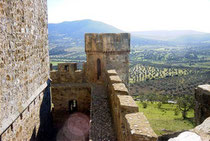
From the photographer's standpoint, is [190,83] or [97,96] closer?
[97,96]

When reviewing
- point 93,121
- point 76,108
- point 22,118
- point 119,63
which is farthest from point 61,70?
point 22,118

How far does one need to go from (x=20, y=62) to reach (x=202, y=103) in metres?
5.08

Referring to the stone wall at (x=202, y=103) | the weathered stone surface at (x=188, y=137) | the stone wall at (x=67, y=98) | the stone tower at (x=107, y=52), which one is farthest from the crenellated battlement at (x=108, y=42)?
the weathered stone surface at (x=188, y=137)

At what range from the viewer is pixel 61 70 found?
13.5 metres

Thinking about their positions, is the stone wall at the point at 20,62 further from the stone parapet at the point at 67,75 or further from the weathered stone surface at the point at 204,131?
the stone parapet at the point at 67,75

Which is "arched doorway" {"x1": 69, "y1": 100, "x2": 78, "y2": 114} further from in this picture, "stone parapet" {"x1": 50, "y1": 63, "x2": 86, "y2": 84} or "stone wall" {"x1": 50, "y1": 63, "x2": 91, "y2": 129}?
"stone parapet" {"x1": 50, "y1": 63, "x2": 86, "y2": 84}

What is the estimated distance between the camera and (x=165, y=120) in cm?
3622

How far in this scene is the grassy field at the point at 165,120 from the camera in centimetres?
3082

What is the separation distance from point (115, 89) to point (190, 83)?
234 ft

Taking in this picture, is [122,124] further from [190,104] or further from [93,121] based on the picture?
[190,104]

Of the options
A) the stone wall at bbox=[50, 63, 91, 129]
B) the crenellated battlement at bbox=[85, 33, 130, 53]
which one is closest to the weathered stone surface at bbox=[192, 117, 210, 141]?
the crenellated battlement at bbox=[85, 33, 130, 53]

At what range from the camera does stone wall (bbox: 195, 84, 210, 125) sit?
6.04 metres

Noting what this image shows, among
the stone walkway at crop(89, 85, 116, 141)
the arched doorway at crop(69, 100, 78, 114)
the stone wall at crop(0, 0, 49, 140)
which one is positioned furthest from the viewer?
the arched doorway at crop(69, 100, 78, 114)

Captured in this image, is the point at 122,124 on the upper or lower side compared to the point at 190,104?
upper
